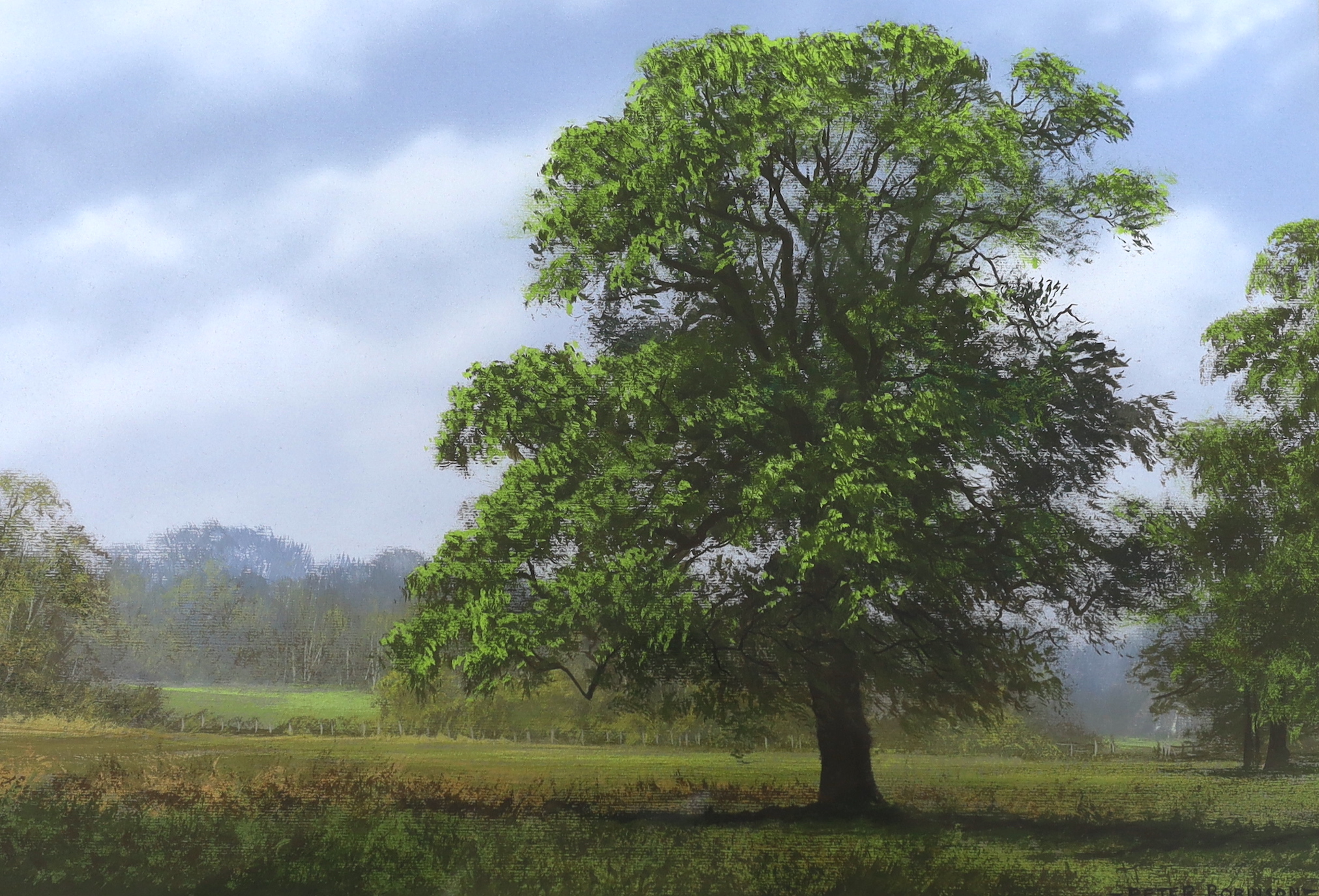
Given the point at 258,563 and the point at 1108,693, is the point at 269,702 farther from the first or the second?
the point at 1108,693

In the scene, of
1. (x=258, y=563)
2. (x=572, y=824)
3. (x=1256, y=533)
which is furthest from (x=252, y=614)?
(x=1256, y=533)

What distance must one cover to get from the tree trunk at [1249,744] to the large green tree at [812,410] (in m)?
1.75

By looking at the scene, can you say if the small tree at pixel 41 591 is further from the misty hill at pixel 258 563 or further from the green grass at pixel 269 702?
the green grass at pixel 269 702

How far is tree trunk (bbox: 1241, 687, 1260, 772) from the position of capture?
10.3 meters

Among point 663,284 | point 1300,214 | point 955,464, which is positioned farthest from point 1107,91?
point 663,284

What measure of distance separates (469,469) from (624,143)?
11.7ft

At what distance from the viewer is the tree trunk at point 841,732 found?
9570 millimetres

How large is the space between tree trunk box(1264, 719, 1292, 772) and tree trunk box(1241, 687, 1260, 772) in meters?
0.09

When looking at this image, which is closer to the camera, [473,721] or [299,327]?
[473,721]

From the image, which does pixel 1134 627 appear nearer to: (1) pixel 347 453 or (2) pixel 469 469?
(2) pixel 469 469

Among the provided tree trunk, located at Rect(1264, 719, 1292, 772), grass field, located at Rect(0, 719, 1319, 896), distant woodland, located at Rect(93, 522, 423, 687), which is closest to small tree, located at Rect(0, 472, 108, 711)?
distant woodland, located at Rect(93, 522, 423, 687)

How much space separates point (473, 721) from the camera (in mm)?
9688
